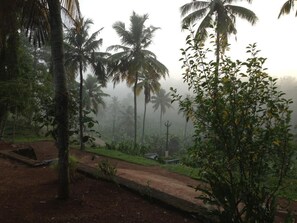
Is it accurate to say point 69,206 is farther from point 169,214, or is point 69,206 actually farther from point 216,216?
point 216,216

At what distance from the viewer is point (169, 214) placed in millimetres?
4746

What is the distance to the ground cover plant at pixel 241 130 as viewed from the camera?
330 cm

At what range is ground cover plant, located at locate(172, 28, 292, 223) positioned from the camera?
3.30 metres

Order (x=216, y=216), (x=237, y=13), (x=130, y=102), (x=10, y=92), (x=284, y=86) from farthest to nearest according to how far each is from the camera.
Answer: (x=130, y=102) → (x=284, y=86) → (x=237, y=13) → (x=10, y=92) → (x=216, y=216)

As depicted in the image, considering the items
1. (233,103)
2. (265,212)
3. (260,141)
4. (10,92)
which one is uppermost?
(10,92)

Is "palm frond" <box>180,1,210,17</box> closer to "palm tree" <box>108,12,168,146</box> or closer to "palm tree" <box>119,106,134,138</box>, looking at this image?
"palm tree" <box>108,12,168,146</box>

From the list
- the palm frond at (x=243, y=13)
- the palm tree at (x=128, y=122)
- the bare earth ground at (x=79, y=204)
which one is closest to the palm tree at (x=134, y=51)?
the palm frond at (x=243, y=13)

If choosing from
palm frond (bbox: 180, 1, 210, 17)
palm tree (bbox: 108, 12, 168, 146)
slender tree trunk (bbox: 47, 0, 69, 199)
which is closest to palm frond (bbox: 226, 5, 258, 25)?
palm frond (bbox: 180, 1, 210, 17)

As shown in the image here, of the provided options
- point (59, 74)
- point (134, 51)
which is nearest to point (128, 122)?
point (134, 51)

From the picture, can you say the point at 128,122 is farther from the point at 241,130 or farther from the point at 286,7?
the point at 241,130

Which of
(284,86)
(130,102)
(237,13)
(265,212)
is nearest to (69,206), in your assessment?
(265,212)

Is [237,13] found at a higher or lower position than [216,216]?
higher

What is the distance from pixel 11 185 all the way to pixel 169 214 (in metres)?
3.75

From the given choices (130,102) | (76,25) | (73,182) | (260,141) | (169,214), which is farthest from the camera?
(130,102)
